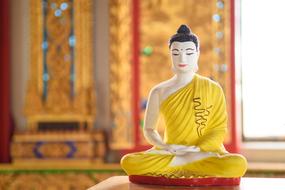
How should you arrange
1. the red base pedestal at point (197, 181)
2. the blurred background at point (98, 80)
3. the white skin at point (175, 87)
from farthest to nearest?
the blurred background at point (98, 80), the white skin at point (175, 87), the red base pedestal at point (197, 181)

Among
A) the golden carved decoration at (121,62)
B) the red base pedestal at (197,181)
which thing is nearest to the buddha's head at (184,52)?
the red base pedestal at (197,181)

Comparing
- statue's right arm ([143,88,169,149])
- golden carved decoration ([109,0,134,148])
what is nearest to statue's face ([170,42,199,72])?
statue's right arm ([143,88,169,149])

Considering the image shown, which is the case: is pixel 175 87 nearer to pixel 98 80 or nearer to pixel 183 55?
pixel 183 55

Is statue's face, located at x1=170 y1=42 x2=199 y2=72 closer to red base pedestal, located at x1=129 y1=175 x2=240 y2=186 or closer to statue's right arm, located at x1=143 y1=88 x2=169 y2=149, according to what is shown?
statue's right arm, located at x1=143 y1=88 x2=169 y2=149

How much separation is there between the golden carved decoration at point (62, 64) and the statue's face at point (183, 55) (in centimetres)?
197

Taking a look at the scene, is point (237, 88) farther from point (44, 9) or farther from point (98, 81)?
point (44, 9)

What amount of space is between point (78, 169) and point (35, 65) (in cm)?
93

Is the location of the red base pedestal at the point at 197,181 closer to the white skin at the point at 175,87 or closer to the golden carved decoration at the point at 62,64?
the white skin at the point at 175,87

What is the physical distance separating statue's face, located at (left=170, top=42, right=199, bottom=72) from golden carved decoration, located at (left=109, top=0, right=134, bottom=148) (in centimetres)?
183

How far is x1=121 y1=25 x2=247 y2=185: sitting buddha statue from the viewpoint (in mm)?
2537

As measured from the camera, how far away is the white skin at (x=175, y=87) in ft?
8.59

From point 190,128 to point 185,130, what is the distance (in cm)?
3

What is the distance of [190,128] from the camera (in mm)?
2633

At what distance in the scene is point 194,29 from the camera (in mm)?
4430
